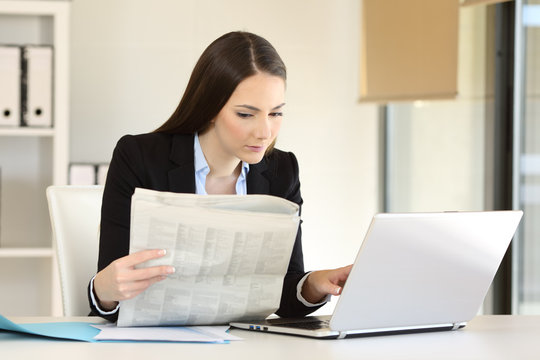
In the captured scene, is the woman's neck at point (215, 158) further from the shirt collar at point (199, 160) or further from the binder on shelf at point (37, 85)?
the binder on shelf at point (37, 85)

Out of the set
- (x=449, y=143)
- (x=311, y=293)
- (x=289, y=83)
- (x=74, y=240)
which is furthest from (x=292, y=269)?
(x=289, y=83)

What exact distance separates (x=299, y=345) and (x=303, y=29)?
274 centimetres

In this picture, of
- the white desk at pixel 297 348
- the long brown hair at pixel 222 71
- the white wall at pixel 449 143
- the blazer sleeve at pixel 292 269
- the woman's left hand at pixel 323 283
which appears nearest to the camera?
the white desk at pixel 297 348

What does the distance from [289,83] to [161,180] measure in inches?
86.1

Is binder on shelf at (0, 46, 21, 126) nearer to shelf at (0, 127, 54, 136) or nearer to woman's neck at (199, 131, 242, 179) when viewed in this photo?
shelf at (0, 127, 54, 136)

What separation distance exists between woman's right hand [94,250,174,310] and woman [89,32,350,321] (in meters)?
0.25

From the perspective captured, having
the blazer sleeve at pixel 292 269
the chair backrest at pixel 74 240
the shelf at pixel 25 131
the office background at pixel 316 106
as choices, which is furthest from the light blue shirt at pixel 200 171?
the office background at pixel 316 106

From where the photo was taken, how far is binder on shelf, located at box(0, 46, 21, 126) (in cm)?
314

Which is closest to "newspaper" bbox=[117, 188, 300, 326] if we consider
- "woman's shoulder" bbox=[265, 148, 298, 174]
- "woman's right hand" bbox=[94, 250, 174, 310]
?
"woman's right hand" bbox=[94, 250, 174, 310]

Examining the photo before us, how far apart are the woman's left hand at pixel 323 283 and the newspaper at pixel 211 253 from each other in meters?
0.17

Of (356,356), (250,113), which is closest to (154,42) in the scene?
(250,113)

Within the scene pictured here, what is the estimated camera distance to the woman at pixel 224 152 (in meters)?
1.63

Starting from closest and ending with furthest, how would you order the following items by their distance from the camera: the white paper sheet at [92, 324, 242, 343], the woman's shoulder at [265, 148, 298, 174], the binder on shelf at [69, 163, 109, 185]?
the white paper sheet at [92, 324, 242, 343]
the woman's shoulder at [265, 148, 298, 174]
the binder on shelf at [69, 163, 109, 185]

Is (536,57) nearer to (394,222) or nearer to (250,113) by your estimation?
(250,113)
